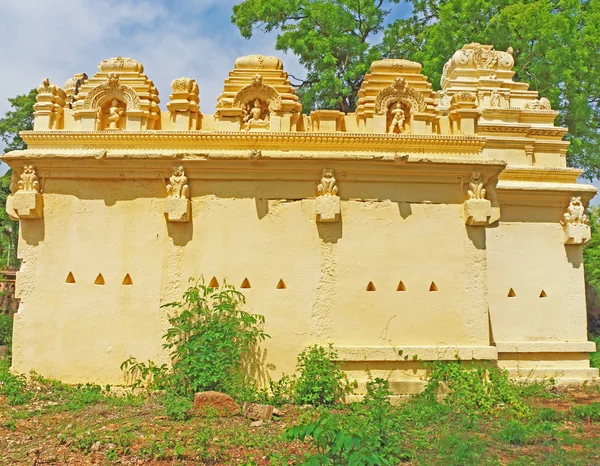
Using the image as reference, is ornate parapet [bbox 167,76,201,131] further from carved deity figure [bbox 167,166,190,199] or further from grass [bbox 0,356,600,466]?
grass [bbox 0,356,600,466]

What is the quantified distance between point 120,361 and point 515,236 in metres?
7.30

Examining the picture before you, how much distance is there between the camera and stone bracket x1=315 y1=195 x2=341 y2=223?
696 centimetres

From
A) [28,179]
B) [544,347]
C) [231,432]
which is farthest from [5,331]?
[544,347]

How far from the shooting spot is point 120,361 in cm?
689

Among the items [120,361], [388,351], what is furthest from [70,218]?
[388,351]

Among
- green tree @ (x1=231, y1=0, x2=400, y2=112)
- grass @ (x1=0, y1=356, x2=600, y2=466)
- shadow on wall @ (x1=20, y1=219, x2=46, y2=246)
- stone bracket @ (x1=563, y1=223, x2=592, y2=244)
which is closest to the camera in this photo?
grass @ (x1=0, y1=356, x2=600, y2=466)

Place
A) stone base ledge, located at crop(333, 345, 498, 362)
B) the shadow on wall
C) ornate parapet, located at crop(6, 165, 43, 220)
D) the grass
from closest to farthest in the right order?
the grass
stone base ledge, located at crop(333, 345, 498, 362)
ornate parapet, located at crop(6, 165, 43, 220)
the shadow on wall

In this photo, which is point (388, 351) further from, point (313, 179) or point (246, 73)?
point (246, 73)

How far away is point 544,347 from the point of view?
9.23 m

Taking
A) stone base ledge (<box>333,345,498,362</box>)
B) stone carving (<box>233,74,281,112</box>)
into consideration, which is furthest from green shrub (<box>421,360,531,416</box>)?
stone carving (<box>233,74,281,112</box>)

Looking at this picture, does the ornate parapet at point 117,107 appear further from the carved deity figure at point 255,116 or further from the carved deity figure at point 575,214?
the carved deity figure at point 575,214

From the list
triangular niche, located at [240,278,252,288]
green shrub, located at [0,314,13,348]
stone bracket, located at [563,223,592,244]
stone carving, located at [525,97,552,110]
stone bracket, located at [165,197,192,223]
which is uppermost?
stone carving, located at [525,97,552,110]

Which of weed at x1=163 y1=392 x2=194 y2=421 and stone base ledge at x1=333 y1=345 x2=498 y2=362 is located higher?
stone base ledge at x1=333 y1=345 x2=498 y2=362

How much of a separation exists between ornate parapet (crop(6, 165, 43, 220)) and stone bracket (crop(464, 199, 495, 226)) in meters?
6.00
